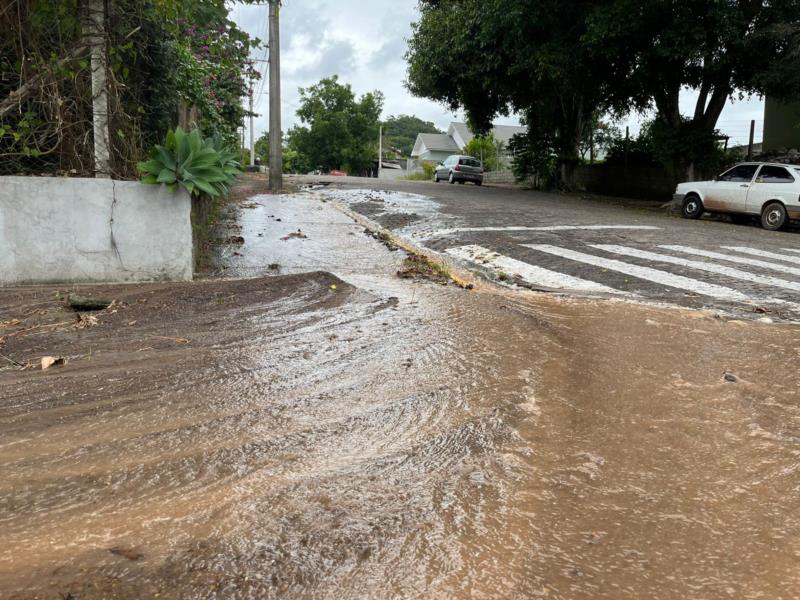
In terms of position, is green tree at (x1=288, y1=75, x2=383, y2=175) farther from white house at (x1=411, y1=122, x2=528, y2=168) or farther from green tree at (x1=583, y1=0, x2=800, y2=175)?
green tree at (x1=583, y1=0, x2=800, y2=175)

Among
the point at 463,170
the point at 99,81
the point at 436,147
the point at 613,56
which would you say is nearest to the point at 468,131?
the point at 436,147

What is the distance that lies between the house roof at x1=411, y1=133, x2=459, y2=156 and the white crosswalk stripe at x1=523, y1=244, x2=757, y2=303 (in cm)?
6070

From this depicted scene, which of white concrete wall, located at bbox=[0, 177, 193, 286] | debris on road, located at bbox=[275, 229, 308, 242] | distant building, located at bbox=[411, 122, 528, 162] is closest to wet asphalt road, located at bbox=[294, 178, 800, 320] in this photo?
debris on road, located at bbox=[275, 229, 308, 242]

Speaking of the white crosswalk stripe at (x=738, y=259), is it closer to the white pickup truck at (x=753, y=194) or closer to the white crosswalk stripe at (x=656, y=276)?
the white crosswalk stripe at (x=656, y=276)

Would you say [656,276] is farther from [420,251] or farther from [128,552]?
[128,552]

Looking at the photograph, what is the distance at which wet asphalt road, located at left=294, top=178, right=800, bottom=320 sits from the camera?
6.68 metres

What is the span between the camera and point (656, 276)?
24.3 ft

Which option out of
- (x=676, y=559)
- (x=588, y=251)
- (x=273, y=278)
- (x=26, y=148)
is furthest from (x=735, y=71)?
(x=676, y=559)

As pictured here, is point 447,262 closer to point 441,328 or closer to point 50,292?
point 441,328

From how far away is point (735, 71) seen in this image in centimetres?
1725

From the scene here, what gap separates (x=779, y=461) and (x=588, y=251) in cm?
637

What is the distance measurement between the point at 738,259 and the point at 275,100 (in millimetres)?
13827

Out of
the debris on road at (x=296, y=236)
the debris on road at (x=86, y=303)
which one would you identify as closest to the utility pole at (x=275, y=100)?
the debris on road at (x=296, y=236)

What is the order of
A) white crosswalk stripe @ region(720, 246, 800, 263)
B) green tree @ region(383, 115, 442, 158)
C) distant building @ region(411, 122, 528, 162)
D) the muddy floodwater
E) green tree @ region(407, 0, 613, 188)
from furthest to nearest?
green tree @ region(383, 115, 442, 158)
distant building @ region(411, 122, 528, 162)
green tree @ region(407, 0, 613, 188)
white crosswalk stripe @ region(720, 246, 800, 263)
the muddy floodwater
